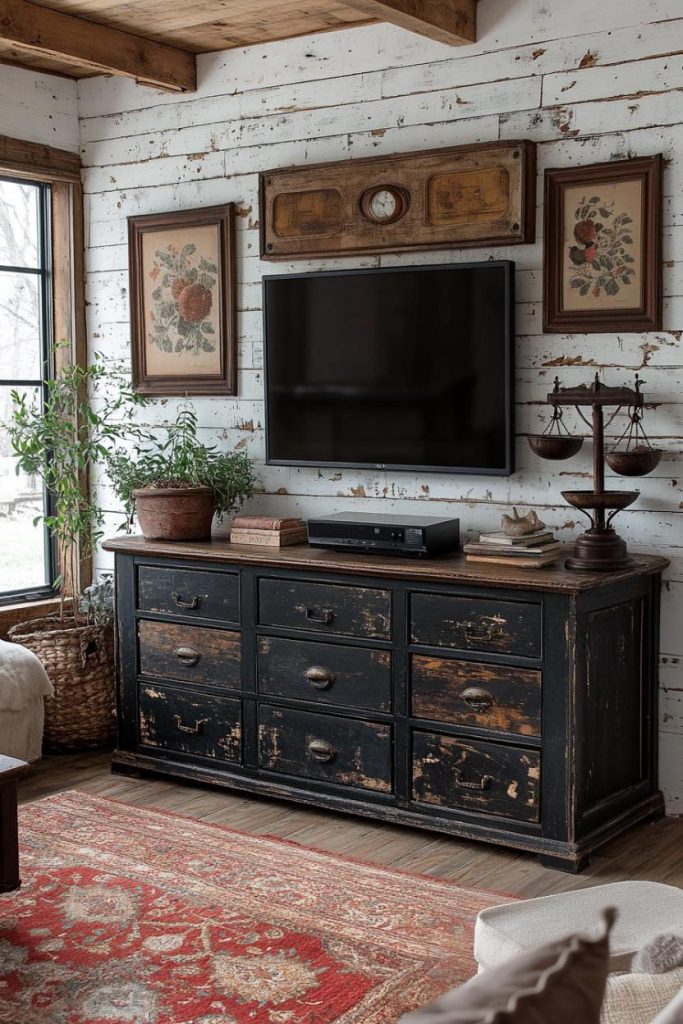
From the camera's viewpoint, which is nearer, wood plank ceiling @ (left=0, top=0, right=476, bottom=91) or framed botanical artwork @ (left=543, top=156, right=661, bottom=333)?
framed botanical artwork @ (left=543, top=156, right=661, bottom=333)

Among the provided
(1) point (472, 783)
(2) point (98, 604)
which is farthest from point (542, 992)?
(2) point (98, 604)

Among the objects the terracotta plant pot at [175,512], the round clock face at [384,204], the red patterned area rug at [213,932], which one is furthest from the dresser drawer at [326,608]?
the round clock face at [384,204]

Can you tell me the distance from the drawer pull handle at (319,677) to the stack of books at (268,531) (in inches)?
18.5

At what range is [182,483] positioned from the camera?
14.5ft

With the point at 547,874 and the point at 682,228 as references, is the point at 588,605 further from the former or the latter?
the point at 682,228

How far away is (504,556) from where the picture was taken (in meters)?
3.64

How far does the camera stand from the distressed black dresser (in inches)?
137

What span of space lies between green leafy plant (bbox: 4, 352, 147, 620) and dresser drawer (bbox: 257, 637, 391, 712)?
1181 mm

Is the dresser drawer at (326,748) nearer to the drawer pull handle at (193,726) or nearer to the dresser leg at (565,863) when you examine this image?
the drawer pull handle at (193,726)

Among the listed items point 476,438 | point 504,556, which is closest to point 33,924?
point 504,556

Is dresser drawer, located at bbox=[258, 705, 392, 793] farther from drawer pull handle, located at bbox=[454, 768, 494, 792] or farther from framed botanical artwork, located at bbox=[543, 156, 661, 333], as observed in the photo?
framed botanical artwork, located at bbox=[543, 156, 661, 333]

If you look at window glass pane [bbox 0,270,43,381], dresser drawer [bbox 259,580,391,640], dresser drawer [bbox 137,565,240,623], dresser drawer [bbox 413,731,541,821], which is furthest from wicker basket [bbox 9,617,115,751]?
dresser drawer [bbox 413,731,541,821]

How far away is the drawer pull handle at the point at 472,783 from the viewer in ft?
11.8

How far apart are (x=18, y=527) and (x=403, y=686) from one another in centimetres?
202
